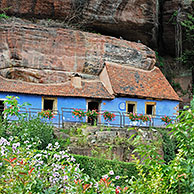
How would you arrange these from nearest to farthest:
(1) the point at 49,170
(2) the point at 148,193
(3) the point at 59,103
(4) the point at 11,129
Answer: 1. (2) the point at 148,193
2. (1) the point at 49,170
3. (4) the point at 11,129
4. (3) the point at 59,103

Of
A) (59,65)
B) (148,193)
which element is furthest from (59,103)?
(148,193)

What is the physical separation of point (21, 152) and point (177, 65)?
23189 millimetres

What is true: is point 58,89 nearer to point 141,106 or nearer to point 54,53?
point 54,53

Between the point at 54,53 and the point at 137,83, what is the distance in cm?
584

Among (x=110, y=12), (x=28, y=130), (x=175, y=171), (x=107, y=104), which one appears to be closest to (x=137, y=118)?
(x=107, y=104)

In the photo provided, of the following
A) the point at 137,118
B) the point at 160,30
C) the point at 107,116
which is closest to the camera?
the point at 137,118

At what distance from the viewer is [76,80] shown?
18.2 metres

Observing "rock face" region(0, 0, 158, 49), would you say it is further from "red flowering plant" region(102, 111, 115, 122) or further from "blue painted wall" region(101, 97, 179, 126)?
"red flowering plant" region(102, 111, 115, 122)

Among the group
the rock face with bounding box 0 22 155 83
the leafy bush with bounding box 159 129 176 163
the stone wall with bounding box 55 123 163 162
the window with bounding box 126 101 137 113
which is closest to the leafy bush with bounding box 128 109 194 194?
the stone wall with bounding box 55 123 163 162

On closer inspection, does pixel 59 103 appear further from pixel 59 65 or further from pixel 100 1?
pixel 100 1

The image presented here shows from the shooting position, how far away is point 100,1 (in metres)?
21.2

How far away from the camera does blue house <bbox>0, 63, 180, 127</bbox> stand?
1655 centimetres

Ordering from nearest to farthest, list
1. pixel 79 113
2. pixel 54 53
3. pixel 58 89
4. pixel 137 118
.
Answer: pixel 79 113
pixel 137 118
pixel 58 89
pixel 54 53

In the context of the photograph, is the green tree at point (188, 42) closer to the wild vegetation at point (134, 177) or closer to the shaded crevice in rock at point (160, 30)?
the shaded crevice in rock at point (160, 30)
